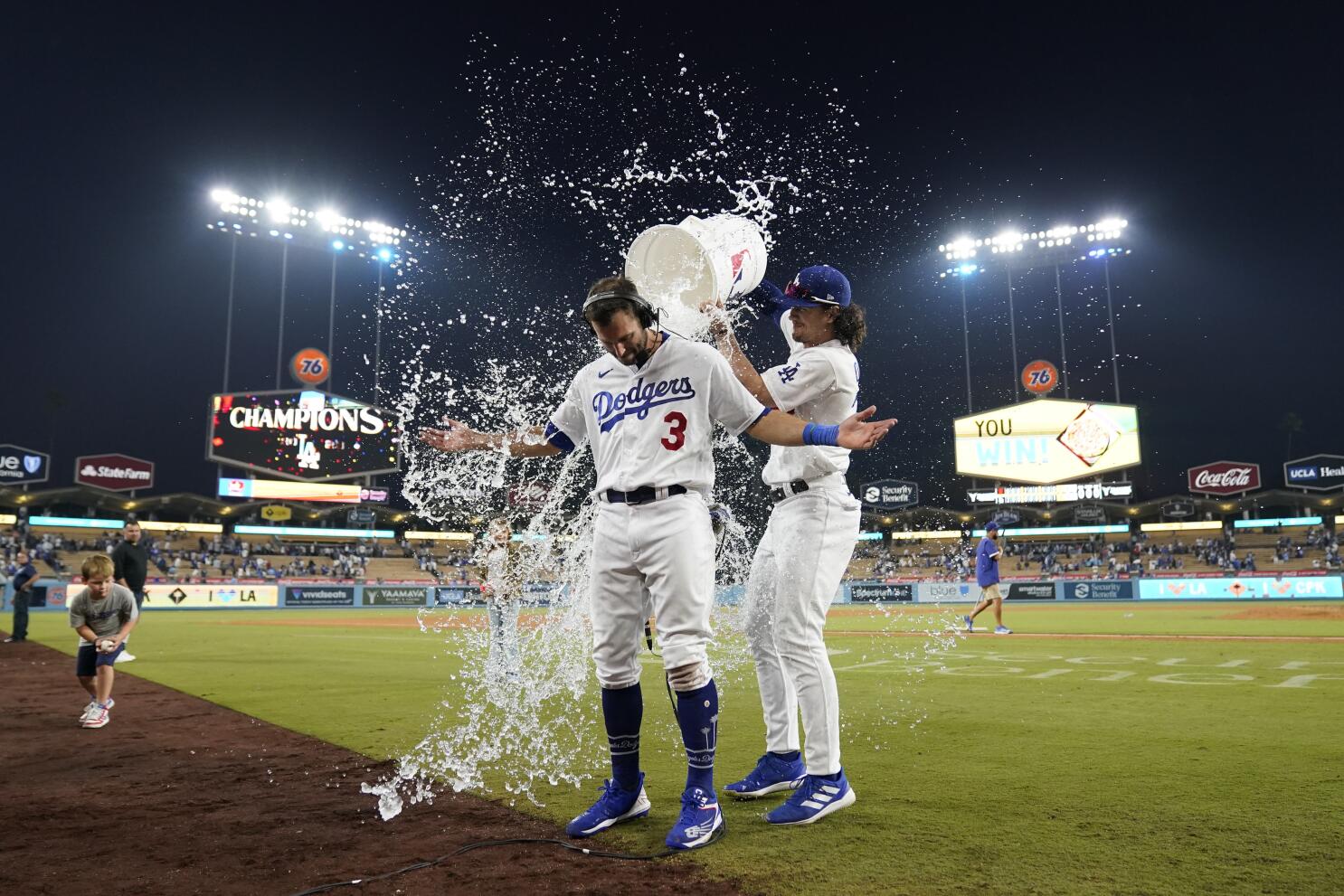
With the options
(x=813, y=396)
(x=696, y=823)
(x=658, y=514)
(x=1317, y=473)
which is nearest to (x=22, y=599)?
(x=658, y=514)

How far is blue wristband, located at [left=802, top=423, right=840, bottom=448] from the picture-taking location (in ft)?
10.9

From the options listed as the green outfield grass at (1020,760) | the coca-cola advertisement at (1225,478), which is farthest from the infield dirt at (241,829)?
the coca-cola advertisement at (1225,478)

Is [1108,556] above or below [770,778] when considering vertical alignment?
above

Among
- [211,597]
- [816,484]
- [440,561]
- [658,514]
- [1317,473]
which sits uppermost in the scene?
[1317,473]

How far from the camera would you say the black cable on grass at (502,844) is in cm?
274

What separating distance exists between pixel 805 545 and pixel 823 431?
0.64 m

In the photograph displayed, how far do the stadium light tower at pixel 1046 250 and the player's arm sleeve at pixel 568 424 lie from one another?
167ft

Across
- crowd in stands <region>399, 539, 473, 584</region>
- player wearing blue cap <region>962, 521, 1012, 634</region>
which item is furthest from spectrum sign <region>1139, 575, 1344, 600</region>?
crowd in stands <region>399, 539, 473, 584</region>

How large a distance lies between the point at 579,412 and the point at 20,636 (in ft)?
54.4

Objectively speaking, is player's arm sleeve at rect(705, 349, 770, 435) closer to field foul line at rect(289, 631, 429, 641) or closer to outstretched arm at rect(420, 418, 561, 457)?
outstretched arm at rect(420, 418, 561, 457)

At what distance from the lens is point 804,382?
12.7 feet

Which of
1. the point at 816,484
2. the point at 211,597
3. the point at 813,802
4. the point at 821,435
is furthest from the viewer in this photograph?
the point at 211,597

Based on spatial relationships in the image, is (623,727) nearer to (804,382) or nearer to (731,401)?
(731,401)

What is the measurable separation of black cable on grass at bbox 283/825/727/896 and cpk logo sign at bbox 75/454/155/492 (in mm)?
58111
